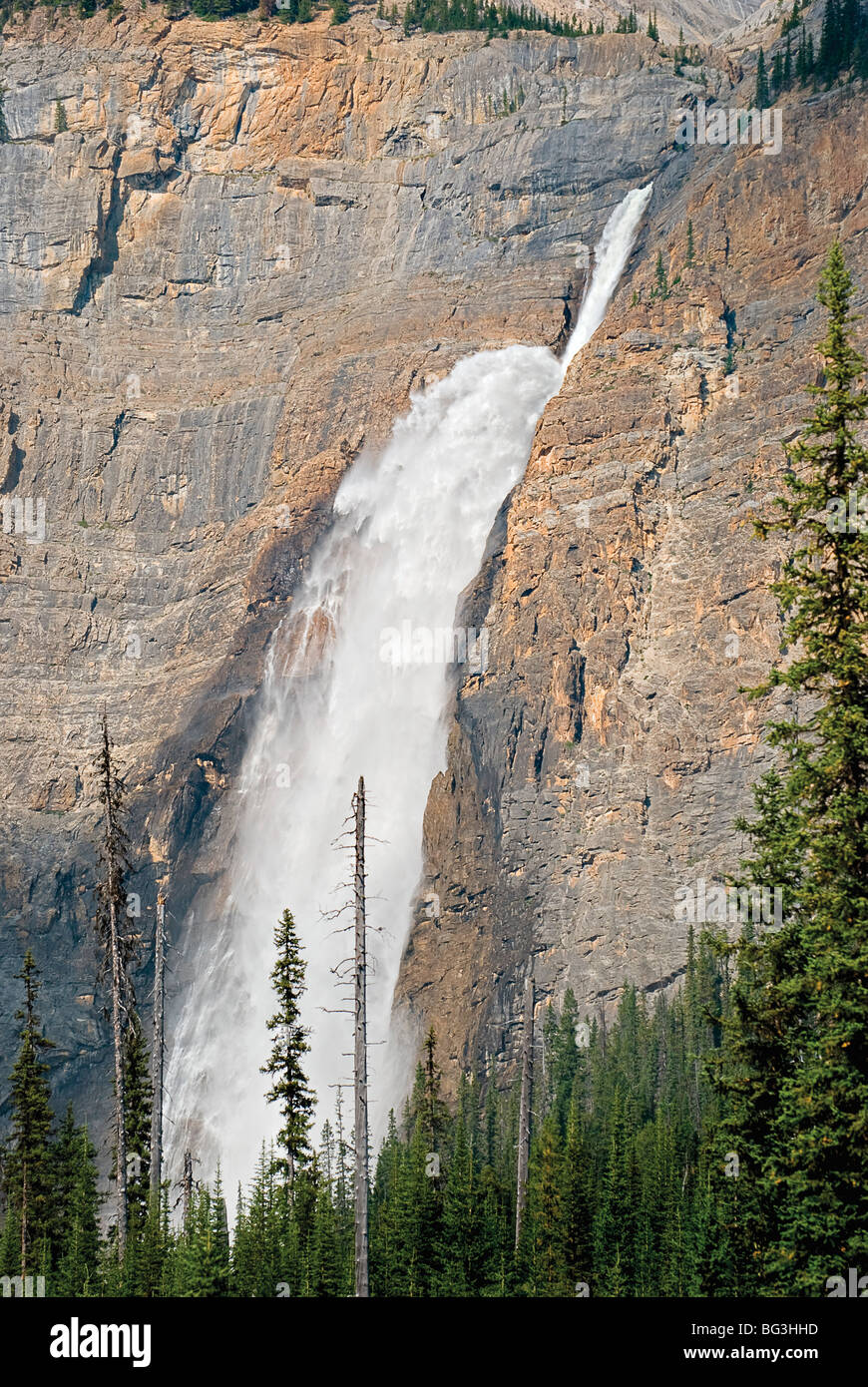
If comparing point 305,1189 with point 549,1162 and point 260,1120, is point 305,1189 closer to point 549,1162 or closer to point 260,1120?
point 549,1162

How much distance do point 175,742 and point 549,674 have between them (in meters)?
30.1

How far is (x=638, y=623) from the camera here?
108125mm

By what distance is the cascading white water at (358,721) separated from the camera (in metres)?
→ 106

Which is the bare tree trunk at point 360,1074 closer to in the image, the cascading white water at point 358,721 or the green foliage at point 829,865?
the green foliage at point 829,865

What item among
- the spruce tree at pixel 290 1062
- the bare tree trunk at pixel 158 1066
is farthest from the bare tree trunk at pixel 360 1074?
the spruce tree at pixel 290 1062

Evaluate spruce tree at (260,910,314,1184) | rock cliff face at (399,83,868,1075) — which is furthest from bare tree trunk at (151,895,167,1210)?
rock cliff face at (399,83,868,1075)

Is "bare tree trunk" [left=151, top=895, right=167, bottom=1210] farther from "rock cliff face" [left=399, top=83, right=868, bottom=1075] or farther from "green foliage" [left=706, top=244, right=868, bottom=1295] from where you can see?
"rock cliff face" [left=399, top=83, right=868, bottom=1075]

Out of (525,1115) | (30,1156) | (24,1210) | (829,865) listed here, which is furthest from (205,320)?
(829,865)

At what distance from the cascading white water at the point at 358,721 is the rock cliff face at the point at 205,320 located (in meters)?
2.73

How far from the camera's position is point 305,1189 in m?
52.2

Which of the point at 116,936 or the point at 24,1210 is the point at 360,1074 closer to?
the point at 116,936

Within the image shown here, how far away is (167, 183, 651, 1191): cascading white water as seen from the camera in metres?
106

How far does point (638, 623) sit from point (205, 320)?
57927 mm
